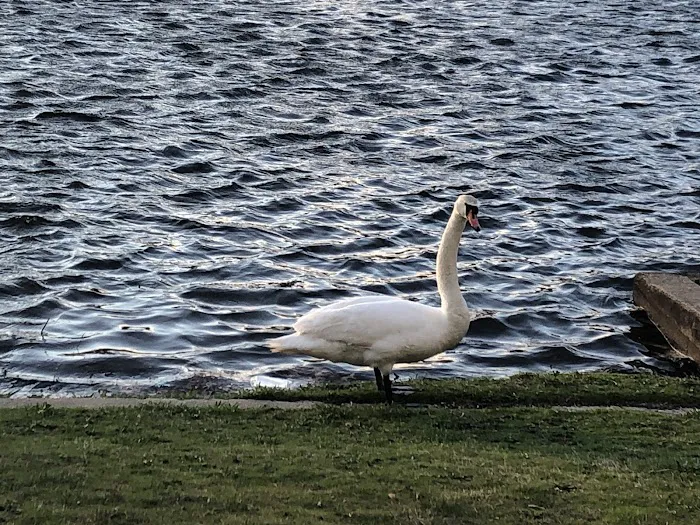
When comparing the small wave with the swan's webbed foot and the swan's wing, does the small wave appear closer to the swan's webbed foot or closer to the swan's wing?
the swan's wing

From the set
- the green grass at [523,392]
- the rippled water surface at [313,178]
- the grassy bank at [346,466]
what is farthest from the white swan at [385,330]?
the rippled water surface at [313,178]

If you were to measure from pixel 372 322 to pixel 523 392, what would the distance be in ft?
5.26

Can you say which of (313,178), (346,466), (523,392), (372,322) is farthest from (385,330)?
(313,178)

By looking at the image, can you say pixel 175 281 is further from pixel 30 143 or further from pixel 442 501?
pixel 442 501

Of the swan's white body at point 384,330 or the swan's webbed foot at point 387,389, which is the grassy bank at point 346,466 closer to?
the swan's webbed foot at point 387,389

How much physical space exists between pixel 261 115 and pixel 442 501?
1789cm

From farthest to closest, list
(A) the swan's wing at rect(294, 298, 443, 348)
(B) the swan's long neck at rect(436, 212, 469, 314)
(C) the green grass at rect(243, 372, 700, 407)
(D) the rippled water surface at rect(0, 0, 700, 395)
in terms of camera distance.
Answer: (D) the rippled water surface at rect(0, 0, 700, 395)
(C) the green grass at rect(243, 372, 700, 407)
(B) the swan's long neck at rect(436, 212, 469, 314)
(A) the swan's wing at rect(294, 298, 443, 348)

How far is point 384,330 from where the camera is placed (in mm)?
9477

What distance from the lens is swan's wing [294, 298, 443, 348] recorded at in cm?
948

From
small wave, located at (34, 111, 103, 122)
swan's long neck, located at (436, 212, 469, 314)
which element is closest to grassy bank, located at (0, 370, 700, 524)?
swan's long neck, located at (436, 212, 469, 314)

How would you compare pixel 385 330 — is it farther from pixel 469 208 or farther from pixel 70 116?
pixel 70 116

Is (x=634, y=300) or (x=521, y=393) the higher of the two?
(x=521, y=393)

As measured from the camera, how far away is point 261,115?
942 inches

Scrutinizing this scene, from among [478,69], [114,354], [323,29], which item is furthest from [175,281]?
[323,29]
